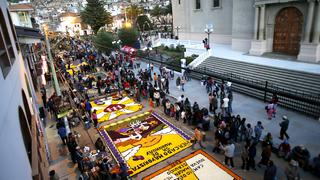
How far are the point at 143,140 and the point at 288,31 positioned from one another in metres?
19.7

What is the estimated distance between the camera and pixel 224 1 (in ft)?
107

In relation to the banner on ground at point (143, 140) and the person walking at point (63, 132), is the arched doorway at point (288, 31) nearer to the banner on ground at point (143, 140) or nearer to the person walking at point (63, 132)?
the banner on ground at point (143, 140)

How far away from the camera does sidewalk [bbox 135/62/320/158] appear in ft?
39.5

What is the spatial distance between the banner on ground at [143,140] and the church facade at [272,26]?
617 inches

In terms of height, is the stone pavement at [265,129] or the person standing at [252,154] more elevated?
the person standing at [252,154]

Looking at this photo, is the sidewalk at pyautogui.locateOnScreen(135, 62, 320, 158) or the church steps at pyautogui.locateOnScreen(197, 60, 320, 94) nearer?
the sidewalk at pyautogui.locateOnScreen(135, 62, 320, 158)

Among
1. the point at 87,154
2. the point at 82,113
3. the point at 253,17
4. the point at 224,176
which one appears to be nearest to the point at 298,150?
the point at 224,176

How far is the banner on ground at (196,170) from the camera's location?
1027 centimetres

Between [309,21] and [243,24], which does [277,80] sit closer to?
[309,21]

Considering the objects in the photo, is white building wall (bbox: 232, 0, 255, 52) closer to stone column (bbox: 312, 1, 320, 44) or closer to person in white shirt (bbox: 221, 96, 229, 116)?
stone column (bbox: 312, 1, 320, 44)

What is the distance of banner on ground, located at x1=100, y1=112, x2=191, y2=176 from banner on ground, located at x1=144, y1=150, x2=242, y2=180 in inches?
34.0

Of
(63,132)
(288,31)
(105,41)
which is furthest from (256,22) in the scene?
(105,41)

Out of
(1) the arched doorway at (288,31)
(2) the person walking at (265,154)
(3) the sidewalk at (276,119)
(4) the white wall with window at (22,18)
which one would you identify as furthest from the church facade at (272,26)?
(4) the white wall with window at (22,18)

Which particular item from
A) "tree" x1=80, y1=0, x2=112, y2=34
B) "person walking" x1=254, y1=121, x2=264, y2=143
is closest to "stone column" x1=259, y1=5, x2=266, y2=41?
"person walking" x1=254, y1=121, x2=264, y2=143
